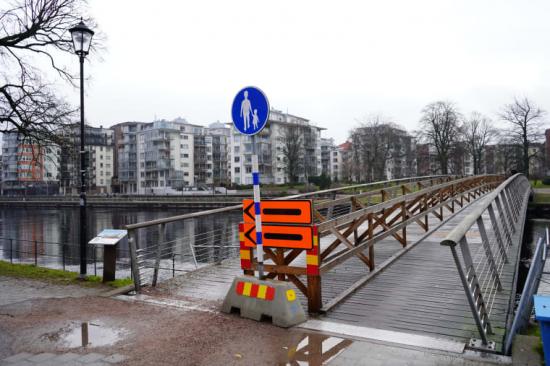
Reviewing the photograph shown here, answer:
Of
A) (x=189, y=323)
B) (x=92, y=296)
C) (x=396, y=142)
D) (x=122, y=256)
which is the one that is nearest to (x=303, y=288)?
(x=189, y=323)

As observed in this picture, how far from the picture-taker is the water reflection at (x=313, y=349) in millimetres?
4574

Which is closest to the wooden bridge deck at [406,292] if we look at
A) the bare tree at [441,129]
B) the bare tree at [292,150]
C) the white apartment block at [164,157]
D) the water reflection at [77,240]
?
the water reflection at [77,240]

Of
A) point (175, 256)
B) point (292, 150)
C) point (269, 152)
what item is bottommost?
point (175, 256)

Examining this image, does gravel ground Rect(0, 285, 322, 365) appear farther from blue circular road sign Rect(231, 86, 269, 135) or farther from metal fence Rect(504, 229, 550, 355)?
blue circular road sign Rect(231, 86, 269, 135)

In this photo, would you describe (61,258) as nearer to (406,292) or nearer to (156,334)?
(156,334)

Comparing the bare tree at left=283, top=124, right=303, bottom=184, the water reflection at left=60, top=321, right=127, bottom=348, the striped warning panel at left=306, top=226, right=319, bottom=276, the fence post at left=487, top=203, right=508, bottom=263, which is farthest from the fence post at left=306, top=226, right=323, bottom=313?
the bare tree at left=283, top=124, right=303, bottom=184

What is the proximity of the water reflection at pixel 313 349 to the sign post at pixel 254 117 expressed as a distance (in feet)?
4.17

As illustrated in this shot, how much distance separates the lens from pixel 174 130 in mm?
106312

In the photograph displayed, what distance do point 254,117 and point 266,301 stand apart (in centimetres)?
241

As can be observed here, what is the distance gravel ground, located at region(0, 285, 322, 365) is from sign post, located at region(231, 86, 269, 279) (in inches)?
41.3

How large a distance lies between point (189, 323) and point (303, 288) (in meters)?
1.69

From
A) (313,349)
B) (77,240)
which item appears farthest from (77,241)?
(313,349)

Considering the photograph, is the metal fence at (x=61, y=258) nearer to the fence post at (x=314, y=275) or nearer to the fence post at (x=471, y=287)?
the fence post at (x=314, y=275)

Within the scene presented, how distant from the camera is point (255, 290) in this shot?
6043 mm
